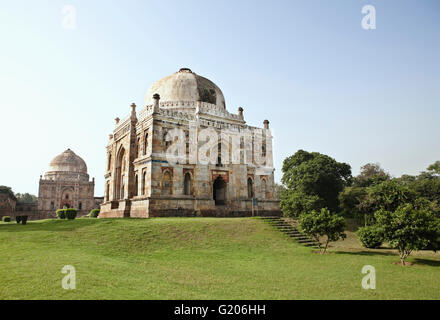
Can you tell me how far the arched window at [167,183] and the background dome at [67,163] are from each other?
33528 millimetres

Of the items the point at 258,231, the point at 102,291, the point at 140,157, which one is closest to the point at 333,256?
the point at 258,231

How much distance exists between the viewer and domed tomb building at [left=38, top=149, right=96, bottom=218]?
156 feet

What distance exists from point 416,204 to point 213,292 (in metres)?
18.8

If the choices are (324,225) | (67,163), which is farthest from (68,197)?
(324,225)

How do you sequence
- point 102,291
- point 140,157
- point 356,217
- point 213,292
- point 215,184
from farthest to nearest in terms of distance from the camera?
point 356,217, point 215,184, point 140,157, point 213,292, point 102,291

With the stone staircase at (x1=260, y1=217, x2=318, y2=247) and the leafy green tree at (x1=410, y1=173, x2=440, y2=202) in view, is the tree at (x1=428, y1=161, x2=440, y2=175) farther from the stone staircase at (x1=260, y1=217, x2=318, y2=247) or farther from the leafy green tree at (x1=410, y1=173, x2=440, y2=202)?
the stone staircase at (x1=260, y1=217, x2=318, y2=247)

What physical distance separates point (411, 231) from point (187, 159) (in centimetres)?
1541

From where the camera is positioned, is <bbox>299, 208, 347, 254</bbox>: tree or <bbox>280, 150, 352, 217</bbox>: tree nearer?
<bbox>299, 208, 347, 254</bbox>: tree

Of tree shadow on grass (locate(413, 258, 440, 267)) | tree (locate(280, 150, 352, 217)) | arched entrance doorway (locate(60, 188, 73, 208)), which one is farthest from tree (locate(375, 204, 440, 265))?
arched entrance doorway (locate(60, 188, 73, 208))

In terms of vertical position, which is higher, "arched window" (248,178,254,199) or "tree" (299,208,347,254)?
Result: "arched window" (248,178,254,199)

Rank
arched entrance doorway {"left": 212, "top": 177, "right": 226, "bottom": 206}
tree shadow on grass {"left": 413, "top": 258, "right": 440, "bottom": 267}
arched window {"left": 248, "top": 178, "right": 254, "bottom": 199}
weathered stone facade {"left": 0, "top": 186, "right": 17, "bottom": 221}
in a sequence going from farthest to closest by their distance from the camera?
weathered stone facade {"left": 0, "top": 186, "right": 17, "bottom": 221}
arched window {"left": 248, "top": 178, "right": 254, "bottom": 199}
arched entrance doorway {"left": 212, "top": 177, "right": 226, "bottom": 206}
tree shadow on grass {"left": 413, "top": 258, "right": 440, "bottom": 267}

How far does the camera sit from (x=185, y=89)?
27.1m
